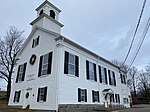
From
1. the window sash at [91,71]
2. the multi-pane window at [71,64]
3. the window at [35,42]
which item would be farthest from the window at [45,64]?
the window sash at [91,71]

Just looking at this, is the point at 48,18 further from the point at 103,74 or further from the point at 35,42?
the point at 103,74

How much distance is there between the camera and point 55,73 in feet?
43.7

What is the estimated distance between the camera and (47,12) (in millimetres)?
20641

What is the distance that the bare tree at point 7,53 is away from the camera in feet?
88.4

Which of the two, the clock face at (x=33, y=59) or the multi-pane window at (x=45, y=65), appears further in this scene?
the clock face at (x=33, y=59)

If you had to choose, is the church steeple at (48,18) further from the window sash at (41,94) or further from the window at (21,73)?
the window sash at (41,94)

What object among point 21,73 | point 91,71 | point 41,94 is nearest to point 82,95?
point 91,71

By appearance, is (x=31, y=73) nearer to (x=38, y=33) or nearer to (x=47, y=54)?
(x=47, y=54)

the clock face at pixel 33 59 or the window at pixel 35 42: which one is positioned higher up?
the window at pixel 35 42

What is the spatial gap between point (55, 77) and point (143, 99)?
45626 mm

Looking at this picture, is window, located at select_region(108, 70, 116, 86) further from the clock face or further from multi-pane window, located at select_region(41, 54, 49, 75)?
the clock face

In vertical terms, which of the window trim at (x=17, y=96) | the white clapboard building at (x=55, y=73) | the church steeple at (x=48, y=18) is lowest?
the window trim at (x=17, y=96)

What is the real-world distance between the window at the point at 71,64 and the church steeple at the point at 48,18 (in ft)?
20.7

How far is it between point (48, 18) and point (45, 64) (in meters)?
7.55
